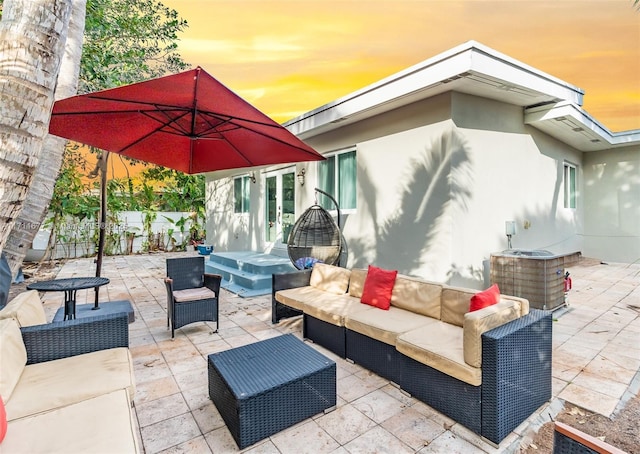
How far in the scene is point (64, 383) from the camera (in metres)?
2.21

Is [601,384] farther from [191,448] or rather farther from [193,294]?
[193,294]

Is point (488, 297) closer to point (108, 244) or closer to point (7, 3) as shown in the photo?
point (7, 3)

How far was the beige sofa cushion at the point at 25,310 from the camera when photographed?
8.34 feet

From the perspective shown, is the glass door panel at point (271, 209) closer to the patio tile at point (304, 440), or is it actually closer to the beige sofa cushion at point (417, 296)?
the beige sofa cushion at point (417, 296)

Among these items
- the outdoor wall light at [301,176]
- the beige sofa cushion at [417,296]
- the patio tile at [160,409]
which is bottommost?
the patio tile at [160,409]

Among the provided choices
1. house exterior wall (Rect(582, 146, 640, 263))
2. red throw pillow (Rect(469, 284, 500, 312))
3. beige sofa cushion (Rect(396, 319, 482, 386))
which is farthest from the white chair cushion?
house exterior wall (Rect(582, 146, 640, 263))

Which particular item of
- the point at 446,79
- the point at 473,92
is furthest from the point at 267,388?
the point at 473,92

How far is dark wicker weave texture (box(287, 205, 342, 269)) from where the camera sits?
6.61m

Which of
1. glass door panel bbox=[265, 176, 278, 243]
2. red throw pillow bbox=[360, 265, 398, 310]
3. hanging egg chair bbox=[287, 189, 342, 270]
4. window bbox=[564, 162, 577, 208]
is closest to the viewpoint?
red throw pillow bbox=[360, 265, 398, 310]

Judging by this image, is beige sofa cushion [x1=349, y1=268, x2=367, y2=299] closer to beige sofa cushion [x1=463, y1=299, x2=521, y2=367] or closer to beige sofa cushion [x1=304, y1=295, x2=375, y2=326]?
beige sofa cushion [x1=304, y1=295, x2=375, y2=326]

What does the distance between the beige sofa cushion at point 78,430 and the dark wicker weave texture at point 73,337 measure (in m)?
0.90

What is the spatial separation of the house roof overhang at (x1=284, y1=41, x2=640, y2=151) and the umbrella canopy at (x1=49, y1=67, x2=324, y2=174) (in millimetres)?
2380

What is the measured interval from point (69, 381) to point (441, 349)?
2757 millimetres

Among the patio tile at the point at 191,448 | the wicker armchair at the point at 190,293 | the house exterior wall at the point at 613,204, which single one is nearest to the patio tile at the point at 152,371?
the wicker armchair at the point at 190,293
